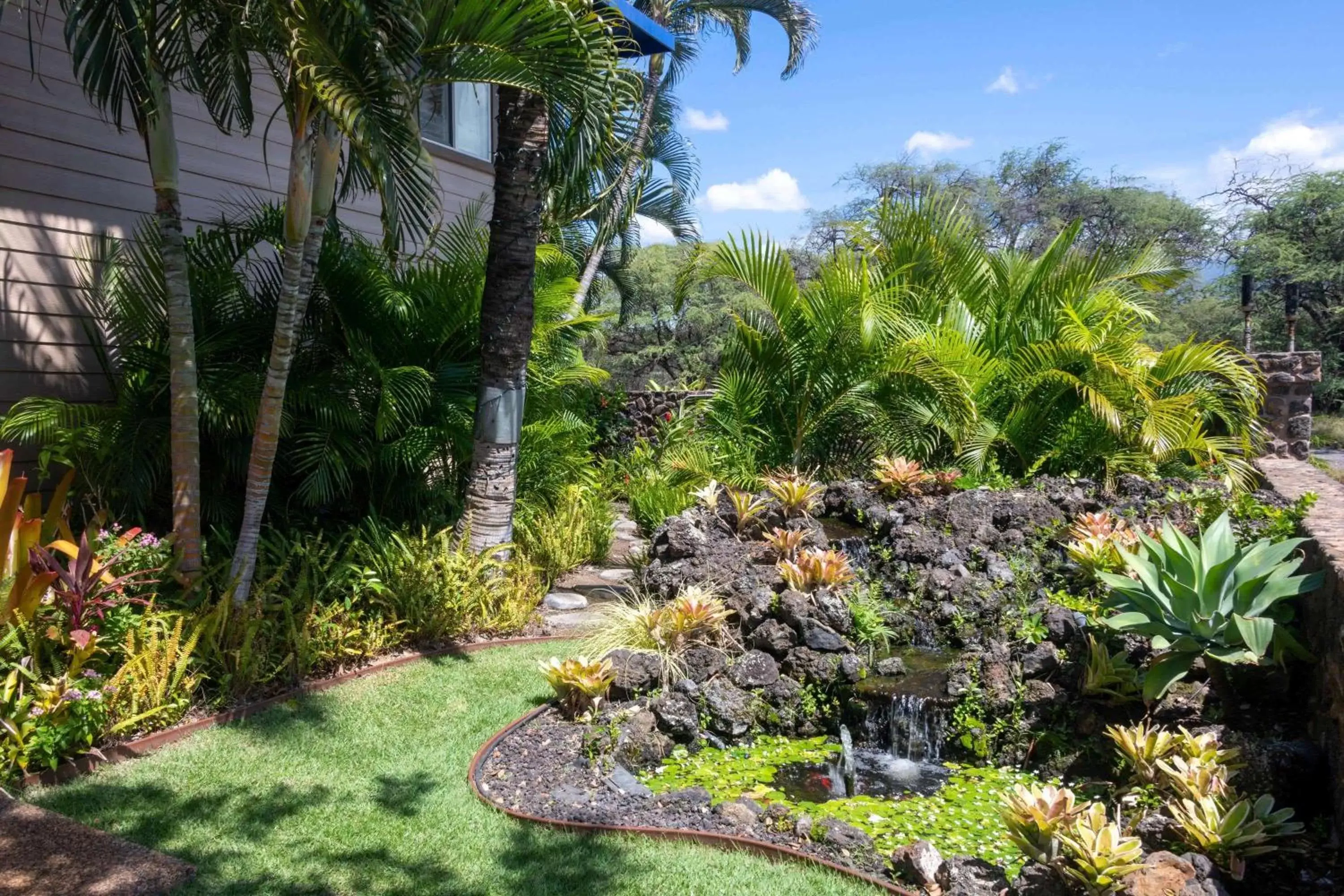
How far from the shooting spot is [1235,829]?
10.4 ft

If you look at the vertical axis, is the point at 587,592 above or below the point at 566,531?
below

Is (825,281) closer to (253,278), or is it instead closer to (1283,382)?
(253,278)

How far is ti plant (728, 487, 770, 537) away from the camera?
7.03 metres

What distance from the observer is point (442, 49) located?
181 inches

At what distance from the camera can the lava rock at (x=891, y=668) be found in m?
5.31

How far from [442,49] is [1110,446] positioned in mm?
6153

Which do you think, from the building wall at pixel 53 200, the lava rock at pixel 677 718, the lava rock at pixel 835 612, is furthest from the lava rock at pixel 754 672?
the building wall at pixel 53 200

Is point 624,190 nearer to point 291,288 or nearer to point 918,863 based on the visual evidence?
point 291,288

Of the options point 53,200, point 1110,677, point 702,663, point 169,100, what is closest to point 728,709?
point 702,663

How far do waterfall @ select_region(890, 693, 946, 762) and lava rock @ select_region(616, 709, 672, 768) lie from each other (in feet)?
4.20

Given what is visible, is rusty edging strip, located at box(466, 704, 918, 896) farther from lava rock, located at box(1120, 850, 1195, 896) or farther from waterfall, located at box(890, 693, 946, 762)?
waterfall, located at box(890, 693, 946, 762)

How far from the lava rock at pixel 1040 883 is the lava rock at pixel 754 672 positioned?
2.01 meters

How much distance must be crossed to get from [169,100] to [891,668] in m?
5.09

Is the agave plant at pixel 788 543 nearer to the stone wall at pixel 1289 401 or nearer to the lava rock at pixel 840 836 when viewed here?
the lava rock at pixel 840 836
